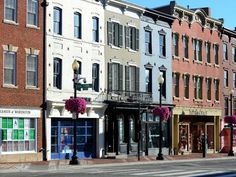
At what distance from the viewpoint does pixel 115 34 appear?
4028 cm

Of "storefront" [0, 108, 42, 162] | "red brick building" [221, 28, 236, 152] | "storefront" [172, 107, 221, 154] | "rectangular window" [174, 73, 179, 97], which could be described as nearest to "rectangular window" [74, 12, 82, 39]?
"storefront" [0, 108, 42, 162]

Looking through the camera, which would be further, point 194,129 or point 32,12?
point 194,129

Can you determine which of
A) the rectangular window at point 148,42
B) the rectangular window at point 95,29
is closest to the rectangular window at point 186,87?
the rectangular window at point 148,42

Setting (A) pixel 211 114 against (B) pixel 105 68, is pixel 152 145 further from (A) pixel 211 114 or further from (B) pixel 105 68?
(A) pixel 211 114

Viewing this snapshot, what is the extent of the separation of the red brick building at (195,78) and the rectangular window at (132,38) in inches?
233

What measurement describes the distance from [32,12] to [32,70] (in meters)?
3.54

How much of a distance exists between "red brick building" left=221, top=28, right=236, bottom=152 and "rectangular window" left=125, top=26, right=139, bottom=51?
15620mm

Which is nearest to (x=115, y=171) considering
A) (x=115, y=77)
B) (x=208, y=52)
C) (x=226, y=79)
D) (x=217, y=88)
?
(x=115, y=77)

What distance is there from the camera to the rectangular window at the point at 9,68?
32.2 m

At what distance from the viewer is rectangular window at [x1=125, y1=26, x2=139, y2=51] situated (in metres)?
41.6

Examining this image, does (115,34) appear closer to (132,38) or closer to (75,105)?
(132,38)

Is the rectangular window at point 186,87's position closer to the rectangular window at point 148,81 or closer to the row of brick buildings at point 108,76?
the row of brick buildings at point 108,76

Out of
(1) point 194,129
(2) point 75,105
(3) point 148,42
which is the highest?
(3) point 148,42

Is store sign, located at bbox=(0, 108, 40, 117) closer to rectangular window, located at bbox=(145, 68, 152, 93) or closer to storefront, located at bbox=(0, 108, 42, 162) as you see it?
storefront, located at bbox=(0, 108, 42, 162)
